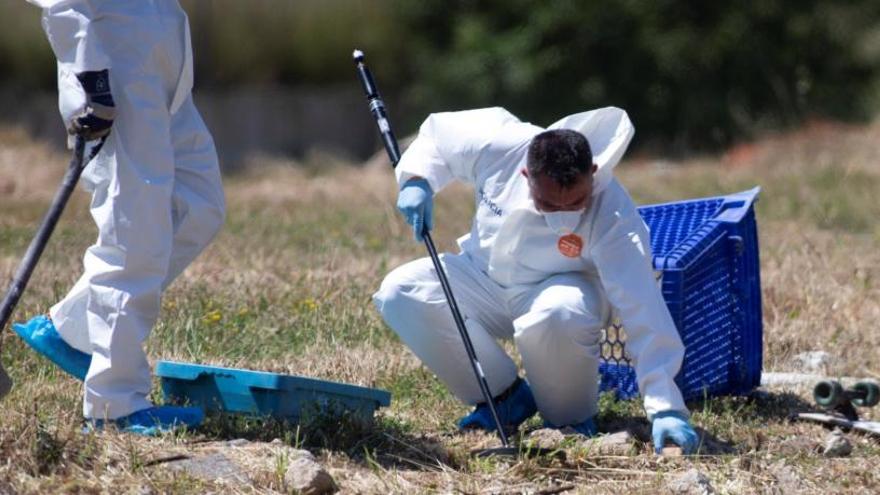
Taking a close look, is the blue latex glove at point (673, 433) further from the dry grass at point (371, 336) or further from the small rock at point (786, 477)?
the small rock at point (786, 477)

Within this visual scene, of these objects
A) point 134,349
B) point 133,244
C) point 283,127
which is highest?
point 133,244

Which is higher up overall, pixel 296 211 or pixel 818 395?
pixel 818 395

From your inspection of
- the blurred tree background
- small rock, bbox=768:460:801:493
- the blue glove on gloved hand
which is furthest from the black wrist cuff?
the blurred tree background

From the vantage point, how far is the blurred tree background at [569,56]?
13914 millimetres

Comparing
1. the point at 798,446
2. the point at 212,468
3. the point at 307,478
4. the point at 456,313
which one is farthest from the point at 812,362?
the point at 212,468

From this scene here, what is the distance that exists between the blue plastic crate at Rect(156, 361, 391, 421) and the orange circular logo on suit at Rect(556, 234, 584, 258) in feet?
2.38

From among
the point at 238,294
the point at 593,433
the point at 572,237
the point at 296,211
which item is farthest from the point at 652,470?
the point at 296,211

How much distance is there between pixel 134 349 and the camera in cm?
422

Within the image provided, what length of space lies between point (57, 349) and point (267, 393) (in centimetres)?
68

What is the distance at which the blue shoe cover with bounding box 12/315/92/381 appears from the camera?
4.49 metres

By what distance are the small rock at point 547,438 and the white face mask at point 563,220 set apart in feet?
2.08

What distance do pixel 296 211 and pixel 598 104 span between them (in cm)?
520

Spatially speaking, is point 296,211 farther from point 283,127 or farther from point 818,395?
point 818,395

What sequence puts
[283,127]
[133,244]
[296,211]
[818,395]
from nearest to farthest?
[133,244]
[818,395]
[296,211]
[283,127]
